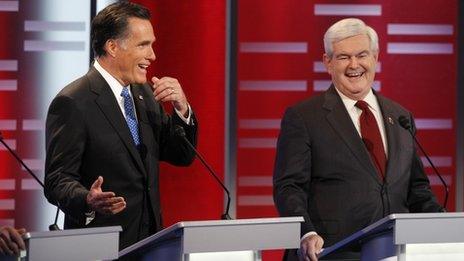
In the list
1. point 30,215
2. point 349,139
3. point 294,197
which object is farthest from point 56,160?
point 30,215

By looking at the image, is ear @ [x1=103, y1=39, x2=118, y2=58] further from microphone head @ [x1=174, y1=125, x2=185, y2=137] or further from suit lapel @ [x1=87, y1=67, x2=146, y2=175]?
microphone head @ [x1=174, y1=125, x2=185, y2=137]

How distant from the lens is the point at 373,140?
3902 mm

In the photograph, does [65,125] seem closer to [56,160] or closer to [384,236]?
[56,160]

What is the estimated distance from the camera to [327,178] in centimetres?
384

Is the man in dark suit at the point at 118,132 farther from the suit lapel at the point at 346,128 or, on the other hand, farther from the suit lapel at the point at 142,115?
the suit lapel at the point at 346,128

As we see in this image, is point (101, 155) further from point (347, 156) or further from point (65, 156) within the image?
point (347, 156)

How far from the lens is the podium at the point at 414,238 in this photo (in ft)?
9.78

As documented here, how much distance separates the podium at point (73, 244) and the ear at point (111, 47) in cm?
110

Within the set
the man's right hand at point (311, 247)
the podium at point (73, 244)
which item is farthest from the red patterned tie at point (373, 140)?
the podium at point (73, 244)

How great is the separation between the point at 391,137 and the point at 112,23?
3.64 ft

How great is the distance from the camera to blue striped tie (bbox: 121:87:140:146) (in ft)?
12.2

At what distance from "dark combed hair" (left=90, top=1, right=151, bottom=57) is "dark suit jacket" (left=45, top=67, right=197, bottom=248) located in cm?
16

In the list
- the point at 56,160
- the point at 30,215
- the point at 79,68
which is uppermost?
the point at 79,68

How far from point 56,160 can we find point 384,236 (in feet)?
3.82
